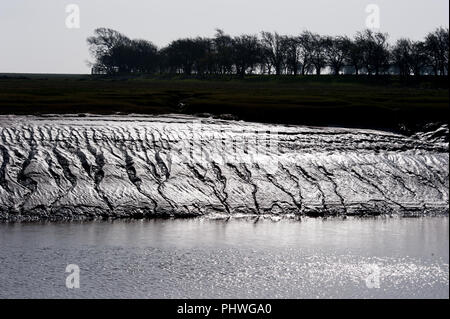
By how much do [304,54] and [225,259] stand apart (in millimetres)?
143170

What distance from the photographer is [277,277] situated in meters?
25.1

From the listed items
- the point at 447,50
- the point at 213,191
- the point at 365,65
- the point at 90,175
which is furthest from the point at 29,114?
the point at 365,65

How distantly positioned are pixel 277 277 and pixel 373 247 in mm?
5975

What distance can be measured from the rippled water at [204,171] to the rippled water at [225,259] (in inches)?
97.2

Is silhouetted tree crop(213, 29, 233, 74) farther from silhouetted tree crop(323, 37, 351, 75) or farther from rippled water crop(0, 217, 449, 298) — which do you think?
rippled water crop(0, 217, 449, 298)

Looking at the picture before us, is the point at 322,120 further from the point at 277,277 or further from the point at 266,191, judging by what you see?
the point at 277,277

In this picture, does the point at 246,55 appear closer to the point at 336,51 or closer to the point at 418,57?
the point at 336,51

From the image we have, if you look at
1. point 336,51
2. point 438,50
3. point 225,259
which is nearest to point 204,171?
point 225,259

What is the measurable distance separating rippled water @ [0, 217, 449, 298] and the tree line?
4229 inches

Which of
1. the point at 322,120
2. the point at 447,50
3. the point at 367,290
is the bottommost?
the point at 367,290

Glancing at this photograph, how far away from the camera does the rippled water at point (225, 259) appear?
2358cm

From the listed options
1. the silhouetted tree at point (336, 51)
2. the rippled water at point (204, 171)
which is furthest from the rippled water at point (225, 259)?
the silhouetted tree at point (336, 51)

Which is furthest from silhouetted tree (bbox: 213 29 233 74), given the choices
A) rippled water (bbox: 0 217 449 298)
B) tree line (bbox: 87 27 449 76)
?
rippled water (bbox: 0 217 449 298)

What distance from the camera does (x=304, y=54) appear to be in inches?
6565
